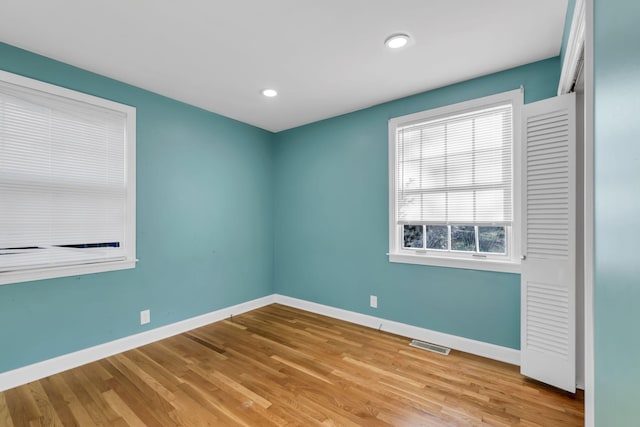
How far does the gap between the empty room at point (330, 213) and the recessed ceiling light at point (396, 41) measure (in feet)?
0.09

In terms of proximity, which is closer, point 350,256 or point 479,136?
point 479,136

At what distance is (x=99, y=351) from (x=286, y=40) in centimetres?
318

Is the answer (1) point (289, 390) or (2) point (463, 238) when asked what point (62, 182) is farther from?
(2) point (463, 238)

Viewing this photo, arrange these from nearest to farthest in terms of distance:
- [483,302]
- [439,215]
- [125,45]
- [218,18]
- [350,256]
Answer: [218,18]
[125,45]
[483,302]
[439,215]
[350,256]

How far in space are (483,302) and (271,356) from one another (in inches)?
81.2

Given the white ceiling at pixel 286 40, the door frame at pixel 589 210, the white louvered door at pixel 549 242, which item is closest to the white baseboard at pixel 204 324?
the white louvered door at pixel 549 242

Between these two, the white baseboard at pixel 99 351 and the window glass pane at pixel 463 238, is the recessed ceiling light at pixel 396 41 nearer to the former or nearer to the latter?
the window glass pane at pixel 463 238

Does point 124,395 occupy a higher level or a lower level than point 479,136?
Result: lower

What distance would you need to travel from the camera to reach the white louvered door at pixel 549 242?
2.06 m

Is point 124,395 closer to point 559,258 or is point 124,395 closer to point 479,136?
point 559,258

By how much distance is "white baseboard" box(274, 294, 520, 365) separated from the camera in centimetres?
261

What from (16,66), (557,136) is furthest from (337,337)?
(16,66)

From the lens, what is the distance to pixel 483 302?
2.72 metres

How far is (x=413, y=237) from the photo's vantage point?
325 cm
